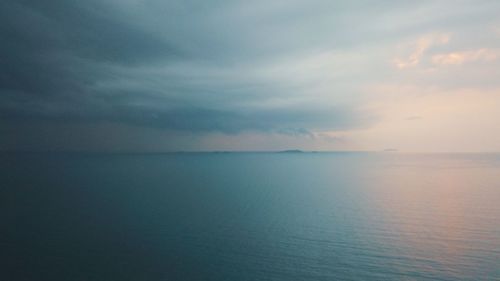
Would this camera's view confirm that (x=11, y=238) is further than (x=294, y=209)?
No

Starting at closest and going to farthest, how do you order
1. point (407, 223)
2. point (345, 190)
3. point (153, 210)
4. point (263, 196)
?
point (407, 223) → point (153, 210) → point (263, 196) → point (345, 190)

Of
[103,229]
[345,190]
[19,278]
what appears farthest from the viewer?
[345,190]

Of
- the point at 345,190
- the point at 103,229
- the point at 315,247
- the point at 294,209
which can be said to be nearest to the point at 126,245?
the point at 103,229

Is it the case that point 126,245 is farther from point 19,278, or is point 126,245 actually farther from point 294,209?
point 294,209

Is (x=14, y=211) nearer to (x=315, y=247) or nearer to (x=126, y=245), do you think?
(x=126, y=245)

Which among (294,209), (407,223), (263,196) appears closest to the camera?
(407,223)

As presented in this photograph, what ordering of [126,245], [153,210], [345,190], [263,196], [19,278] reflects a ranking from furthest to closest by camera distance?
1. [345,190]
2. [263,196]
3. [153,210]
4. [126,245]
5. [19,278]

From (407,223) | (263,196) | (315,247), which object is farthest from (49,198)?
(407,223)

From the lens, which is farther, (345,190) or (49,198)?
(345,190)
